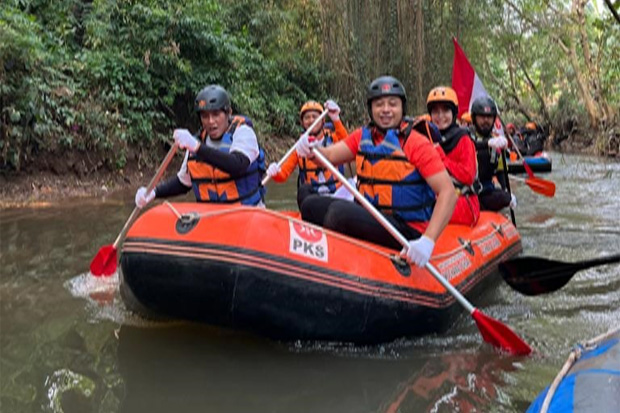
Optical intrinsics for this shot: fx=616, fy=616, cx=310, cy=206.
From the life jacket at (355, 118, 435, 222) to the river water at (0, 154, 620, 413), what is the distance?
2.53 ft

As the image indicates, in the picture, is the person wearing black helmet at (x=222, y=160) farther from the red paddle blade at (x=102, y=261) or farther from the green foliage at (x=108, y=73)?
the green foliage at (x=108, y=73)

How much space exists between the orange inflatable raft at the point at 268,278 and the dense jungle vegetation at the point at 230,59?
1662 millimetres

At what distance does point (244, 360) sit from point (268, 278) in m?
0.48

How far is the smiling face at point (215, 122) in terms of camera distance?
3906 mm

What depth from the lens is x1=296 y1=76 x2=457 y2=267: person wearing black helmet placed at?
3447 millimetres

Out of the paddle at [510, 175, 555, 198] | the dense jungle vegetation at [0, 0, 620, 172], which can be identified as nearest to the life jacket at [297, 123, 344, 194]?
the dense jungle vegetation at [0, 0, 620, 172]

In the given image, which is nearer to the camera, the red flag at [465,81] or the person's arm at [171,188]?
the person's arm at [171,188]

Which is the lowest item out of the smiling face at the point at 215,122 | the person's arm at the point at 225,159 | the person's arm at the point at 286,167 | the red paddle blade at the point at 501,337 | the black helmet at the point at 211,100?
the red paddle blade at the point at 501,337

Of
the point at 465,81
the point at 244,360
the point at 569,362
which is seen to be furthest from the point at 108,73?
the point at 569,362

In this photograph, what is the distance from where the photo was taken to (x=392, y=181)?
362 centimetres

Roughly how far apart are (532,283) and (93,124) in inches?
269

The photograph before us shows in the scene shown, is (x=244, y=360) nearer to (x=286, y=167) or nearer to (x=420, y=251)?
(x=420, y=251)

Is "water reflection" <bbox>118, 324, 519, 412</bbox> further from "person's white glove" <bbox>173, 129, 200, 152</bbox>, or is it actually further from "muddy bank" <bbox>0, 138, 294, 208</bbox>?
"muddy bank" <bbox>0, 138, 294, 208</bbox>

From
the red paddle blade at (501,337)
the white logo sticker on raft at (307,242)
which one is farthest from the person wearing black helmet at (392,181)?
the red paddle blade at (501,337)
